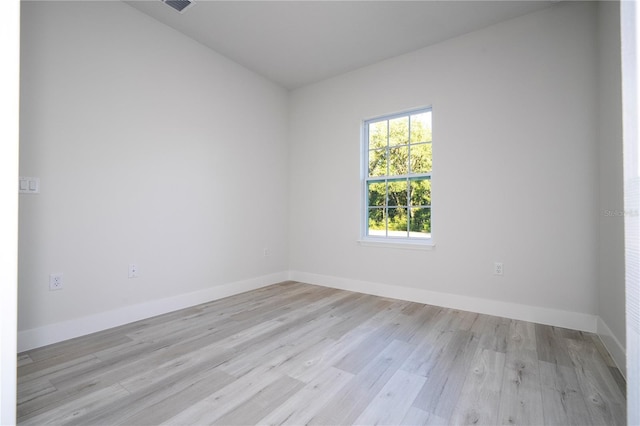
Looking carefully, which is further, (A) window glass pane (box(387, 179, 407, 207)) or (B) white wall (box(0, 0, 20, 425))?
(A) window glass pane (box(387, 179, 407, 207))

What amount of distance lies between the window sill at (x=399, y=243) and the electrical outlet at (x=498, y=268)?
62 cm

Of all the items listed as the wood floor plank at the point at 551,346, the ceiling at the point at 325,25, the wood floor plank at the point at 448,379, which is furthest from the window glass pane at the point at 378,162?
the wood floor plank at the point at 551,346

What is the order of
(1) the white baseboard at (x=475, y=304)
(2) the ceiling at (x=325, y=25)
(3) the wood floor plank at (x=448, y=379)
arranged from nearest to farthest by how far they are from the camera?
(3) the wood floor plank at (x=448, y=379) < (1) the white baseboard at (x=475, y=304) < (2) the ceiling at (x=325, y=25)

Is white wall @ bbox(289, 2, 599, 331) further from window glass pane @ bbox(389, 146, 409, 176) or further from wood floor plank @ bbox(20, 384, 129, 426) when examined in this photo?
wood floor plank @ bbox(20, 384, 129, 426)

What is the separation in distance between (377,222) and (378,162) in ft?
2.63

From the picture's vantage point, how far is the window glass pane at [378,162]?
12.8 ft

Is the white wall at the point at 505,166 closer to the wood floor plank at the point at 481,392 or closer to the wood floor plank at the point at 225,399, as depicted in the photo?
the wood floor plank at the point at 481,392

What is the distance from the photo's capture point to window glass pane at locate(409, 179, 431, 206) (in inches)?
138

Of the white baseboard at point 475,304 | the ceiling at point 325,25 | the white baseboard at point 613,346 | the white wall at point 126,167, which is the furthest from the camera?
the ceiling at point 325,25

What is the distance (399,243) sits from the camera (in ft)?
11.9

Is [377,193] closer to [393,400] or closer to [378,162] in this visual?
[378,162]

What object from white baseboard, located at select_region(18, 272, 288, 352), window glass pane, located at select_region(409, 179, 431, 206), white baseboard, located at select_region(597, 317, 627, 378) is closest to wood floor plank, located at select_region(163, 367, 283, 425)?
Answer: white baseboard, located at select_region(18, 272, 288, 352)

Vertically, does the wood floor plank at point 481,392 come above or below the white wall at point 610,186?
below

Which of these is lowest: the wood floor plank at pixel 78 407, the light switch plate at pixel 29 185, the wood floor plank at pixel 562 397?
the wood floor plank at pixel 562 397
